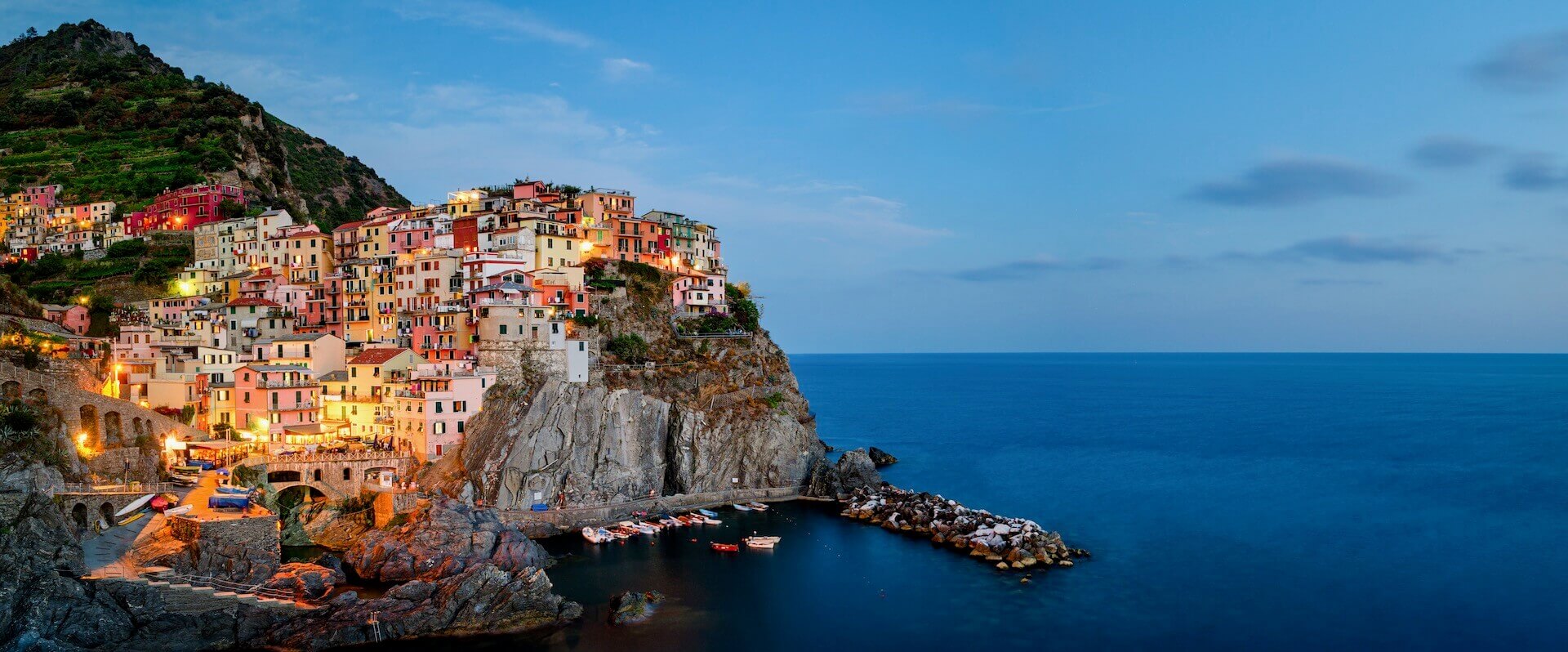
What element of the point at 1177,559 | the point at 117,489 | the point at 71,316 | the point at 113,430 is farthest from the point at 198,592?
the point at 1177,559

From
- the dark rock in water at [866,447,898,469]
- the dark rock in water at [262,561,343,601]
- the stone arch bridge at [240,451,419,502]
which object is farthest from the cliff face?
the dark rock in water at [866,447,898,469]

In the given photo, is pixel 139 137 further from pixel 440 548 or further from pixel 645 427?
pixel 440 548

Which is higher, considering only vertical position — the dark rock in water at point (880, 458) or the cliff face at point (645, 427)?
the cliff face at point (645, 427)

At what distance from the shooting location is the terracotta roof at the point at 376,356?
5655 cm

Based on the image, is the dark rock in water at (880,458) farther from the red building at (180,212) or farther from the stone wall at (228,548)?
the red building at (180,212)

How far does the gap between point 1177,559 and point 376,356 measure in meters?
45.6

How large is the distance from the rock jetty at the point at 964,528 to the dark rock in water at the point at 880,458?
59.8ft

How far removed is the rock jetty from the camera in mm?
46719

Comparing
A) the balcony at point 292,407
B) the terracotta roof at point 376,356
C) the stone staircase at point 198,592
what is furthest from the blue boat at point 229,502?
the terracotta roof at point 376,356

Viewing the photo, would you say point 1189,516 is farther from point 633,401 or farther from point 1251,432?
point 1251,432

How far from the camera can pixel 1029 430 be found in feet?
337

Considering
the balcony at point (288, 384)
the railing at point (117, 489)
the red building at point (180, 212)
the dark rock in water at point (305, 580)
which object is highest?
the red building at point (180, 212)

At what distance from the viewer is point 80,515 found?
1570 inches

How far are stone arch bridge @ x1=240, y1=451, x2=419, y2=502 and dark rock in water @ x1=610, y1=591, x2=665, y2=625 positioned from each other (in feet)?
60.5
